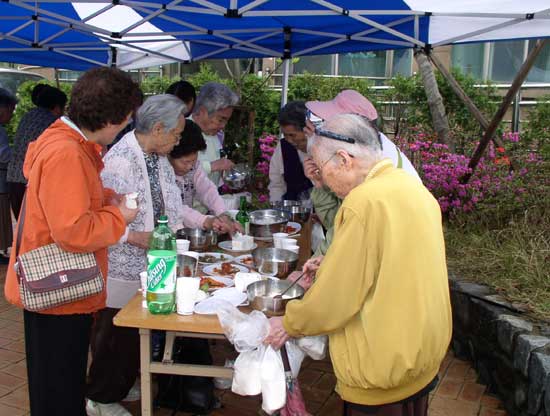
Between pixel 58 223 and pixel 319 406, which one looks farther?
pixel 319 406

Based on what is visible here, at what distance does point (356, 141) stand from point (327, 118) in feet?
1.87

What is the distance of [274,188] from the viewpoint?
4.92 meters

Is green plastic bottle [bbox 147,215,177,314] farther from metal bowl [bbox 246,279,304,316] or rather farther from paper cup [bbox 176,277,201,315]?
metal bowl [bbox 246,279,304,316]

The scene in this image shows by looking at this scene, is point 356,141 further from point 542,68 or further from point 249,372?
point 542,68

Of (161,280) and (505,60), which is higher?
(505,60)

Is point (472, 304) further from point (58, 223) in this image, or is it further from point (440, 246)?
point (58, 223)

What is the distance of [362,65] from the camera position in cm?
1242

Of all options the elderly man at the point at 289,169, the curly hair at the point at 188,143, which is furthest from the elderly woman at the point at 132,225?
the elderly man at the point at 289,169

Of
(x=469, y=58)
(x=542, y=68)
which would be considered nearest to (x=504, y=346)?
(x=542, y=68)

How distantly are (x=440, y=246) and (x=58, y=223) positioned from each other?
1.31 metres

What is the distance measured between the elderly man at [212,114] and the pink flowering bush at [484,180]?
8.09ft

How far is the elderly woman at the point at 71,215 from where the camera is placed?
199cm

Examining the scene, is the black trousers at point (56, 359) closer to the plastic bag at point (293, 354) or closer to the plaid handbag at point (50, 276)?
the plaid handbag at point (50, 276)

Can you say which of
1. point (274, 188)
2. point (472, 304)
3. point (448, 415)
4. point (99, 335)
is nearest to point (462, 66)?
point (274, 188)
